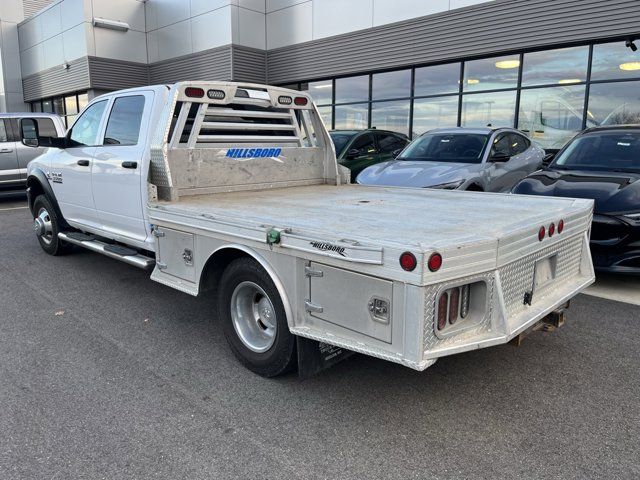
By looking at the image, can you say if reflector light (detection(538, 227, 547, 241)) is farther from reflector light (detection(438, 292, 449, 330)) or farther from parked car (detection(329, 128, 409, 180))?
parked car (detection(329, 128, 409, 180))

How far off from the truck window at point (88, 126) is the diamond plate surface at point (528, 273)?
4524 mm

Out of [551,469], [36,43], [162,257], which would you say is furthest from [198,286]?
[36,43]

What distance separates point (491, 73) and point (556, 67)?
63.0 inches

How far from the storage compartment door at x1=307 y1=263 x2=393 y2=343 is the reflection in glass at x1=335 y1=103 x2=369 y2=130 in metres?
13.6

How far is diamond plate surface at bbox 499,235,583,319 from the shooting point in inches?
115

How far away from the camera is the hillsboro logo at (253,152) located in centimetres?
498

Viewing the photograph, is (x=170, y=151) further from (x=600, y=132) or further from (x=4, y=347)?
(x=600, y=132)

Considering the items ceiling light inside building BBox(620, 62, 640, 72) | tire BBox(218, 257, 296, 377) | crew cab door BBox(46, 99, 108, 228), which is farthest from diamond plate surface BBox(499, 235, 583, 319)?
ceiling light inside building BBox(620, 62, 640, 72)

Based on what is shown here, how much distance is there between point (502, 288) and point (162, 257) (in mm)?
2654

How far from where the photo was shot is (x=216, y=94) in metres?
4.76

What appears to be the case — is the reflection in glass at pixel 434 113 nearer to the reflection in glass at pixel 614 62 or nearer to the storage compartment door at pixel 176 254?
the reflection in glass at pixel 614 62

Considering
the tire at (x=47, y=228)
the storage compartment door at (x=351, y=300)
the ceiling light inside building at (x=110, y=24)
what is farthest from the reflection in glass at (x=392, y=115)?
the storage compartment door at (x=351, y=300)

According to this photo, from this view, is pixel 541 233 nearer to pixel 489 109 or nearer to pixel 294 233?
pixel 294 233

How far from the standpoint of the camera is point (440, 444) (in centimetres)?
283
